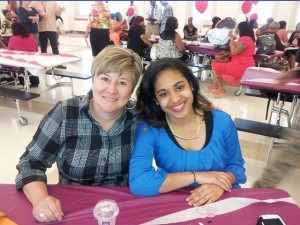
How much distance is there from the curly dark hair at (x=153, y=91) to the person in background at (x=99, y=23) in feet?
15.9

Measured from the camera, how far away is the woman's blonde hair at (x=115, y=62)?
1.14m

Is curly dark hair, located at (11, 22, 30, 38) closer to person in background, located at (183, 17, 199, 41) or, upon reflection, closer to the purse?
the purse

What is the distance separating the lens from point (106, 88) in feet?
3.84

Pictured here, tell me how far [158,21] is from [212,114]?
6751 millimetres

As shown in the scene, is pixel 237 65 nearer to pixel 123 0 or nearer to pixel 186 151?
pixel 186 151

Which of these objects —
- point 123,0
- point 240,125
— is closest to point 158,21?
point 123,0

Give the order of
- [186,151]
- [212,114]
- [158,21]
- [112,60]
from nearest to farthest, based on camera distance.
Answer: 1. [112,60]
2. [186,151]
3. [212,114]
4. [158,21]

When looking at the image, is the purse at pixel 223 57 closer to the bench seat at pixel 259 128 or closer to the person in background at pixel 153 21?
the bench seat at pixel 259 128

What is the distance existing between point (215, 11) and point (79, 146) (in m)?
10.7

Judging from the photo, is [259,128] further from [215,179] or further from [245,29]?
[245,29]

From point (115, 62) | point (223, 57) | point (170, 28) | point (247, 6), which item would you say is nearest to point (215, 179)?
point (115, 62)

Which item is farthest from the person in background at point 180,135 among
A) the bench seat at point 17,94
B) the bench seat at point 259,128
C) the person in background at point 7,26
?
the person in background at point 7,26

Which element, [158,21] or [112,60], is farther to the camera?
[158,21]

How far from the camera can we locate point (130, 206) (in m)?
1.03
